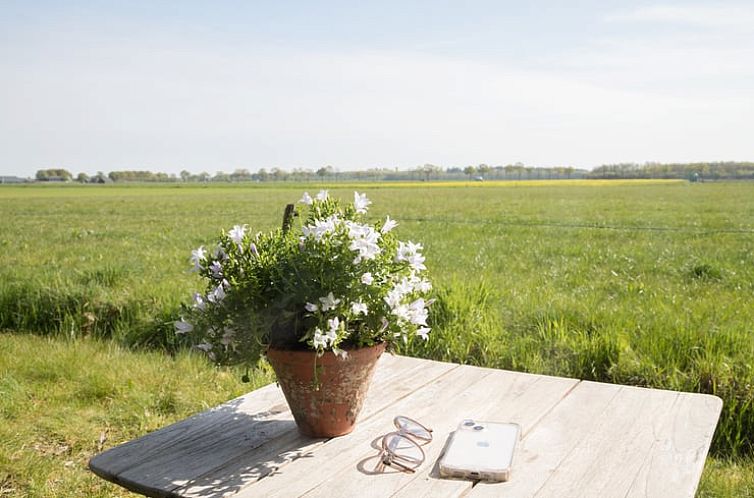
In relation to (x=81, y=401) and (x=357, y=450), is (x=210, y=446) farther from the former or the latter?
(x=81, y=401)

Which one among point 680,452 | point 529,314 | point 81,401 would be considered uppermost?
point 680,452

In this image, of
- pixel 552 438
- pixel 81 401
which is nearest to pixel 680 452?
pixel 552 438

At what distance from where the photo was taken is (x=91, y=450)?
384cm

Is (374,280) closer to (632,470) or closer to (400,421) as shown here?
(400,421)

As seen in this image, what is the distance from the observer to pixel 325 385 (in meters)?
2.06

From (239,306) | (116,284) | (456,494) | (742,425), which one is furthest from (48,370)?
(742,425)

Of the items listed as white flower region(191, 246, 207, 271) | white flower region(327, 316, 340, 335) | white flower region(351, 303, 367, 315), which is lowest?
white flower region(327, 316, 340, 335)

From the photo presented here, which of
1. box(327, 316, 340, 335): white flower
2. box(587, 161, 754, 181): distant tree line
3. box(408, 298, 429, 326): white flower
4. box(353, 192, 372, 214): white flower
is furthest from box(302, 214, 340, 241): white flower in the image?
box(587, 161, 754, 181): distant tree line

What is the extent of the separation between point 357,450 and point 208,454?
437 millimetres

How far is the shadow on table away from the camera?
1849 mm

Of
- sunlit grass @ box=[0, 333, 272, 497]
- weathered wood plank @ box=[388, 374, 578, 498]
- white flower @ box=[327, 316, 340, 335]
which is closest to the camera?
weathered wood plank @ box=[388, 374, 578, 498]

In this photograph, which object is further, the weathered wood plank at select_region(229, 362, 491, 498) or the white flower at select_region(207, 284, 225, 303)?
the white flower at select_region(207, 284, 225, 303)

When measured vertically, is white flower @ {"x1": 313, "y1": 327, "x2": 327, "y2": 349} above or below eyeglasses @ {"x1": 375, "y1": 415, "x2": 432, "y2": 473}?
above

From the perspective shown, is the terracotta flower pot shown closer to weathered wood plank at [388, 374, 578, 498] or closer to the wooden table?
the wooden table
